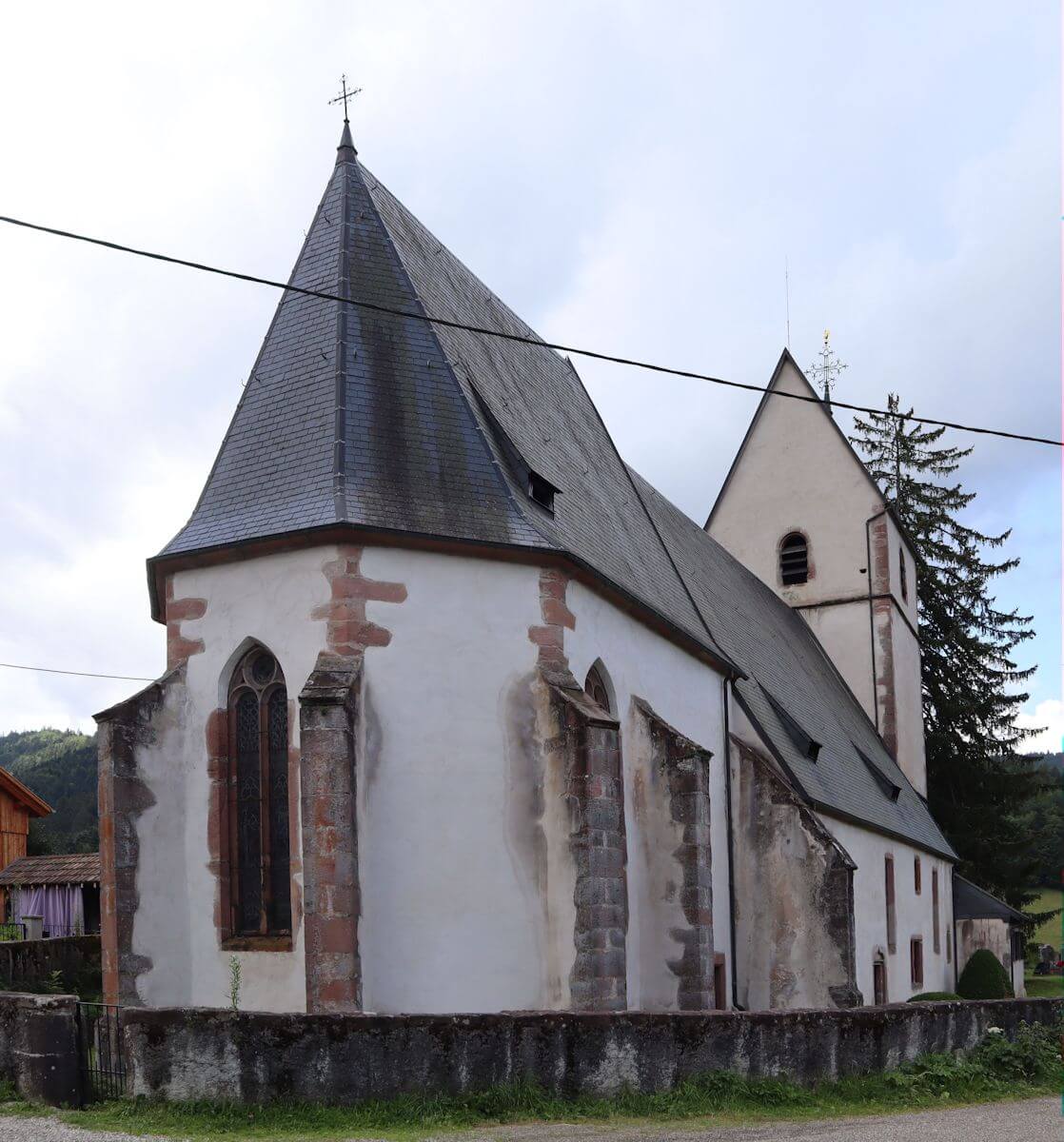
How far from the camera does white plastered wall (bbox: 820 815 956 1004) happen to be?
22.6 metres

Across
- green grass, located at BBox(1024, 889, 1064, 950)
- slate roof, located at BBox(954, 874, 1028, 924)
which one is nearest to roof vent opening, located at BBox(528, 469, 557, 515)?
slate roof, located at BBox(954, 874, 1028, 924)

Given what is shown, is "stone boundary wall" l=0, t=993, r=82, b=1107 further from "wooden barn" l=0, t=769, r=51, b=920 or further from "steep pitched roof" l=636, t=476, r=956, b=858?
"wooden barn" l=0, t=769, r=51, b=920

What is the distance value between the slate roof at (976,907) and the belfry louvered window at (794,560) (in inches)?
333

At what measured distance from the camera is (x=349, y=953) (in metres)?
12.6

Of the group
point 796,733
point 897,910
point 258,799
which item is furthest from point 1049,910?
point 258,799

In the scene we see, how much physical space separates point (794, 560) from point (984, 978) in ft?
34.4

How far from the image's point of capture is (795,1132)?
956cm

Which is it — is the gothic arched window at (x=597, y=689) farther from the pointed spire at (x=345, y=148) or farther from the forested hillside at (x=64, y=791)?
the forested hillside at (x=64, y=791)

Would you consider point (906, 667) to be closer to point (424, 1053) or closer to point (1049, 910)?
point (1049, 910)

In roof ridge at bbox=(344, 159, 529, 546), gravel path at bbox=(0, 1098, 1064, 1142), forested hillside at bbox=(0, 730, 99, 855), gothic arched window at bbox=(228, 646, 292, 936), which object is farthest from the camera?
forested hillside at bbox=(0, 730, 99, 855)

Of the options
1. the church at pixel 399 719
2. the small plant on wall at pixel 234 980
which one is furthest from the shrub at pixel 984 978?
the small plant on wall at pixel 234 980

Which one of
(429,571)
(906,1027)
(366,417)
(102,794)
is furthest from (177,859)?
(906,1027)

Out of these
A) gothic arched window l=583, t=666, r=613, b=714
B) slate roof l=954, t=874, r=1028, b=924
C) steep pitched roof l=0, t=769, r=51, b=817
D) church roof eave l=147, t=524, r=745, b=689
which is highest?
church roof eave l=147, t=524, r=745, b=689

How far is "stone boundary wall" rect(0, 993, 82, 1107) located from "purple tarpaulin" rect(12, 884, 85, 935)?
1818 cm
